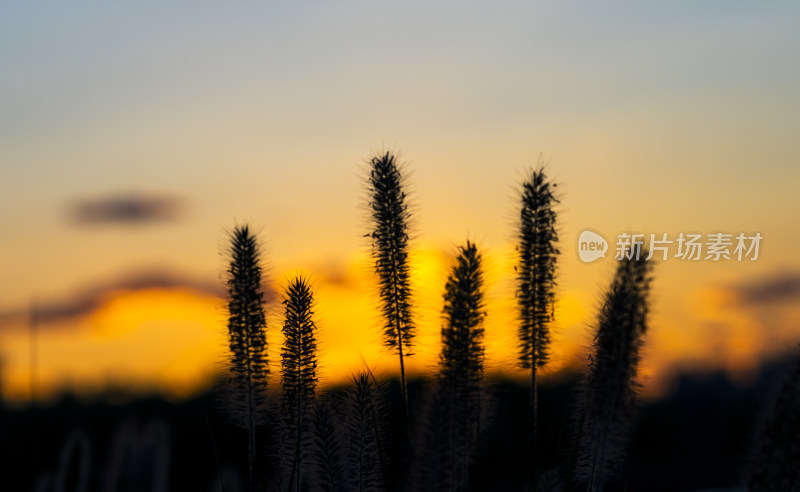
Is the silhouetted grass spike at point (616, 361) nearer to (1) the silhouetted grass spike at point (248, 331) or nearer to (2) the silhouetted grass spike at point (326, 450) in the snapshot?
(2) the silhouetted grass spike at point (326, 450)

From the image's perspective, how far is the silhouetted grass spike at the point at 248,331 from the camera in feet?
13.4

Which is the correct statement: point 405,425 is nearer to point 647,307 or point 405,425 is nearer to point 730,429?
point 647,307

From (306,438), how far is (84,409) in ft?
45.7

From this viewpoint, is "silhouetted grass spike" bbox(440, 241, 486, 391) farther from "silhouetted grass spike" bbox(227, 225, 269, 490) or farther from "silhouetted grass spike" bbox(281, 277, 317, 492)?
"silhouetted grass spike" bbox(227, 225, 269, 490)

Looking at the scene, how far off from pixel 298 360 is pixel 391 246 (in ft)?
3.01

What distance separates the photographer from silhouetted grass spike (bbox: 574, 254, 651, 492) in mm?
3428

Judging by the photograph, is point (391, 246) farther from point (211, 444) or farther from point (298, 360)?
point (211, 444)

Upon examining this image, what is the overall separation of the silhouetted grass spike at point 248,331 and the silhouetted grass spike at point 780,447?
222 centimetres

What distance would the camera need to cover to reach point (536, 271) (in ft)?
13.6

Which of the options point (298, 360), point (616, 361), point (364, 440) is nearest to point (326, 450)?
point (364, 440)

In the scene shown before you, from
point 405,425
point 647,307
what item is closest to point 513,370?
point 405,425

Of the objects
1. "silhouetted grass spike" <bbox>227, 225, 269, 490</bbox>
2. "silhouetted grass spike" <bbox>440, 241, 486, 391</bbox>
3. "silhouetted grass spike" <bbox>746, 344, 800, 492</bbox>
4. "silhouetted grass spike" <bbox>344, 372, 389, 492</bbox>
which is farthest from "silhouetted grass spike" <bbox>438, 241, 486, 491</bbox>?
"silhouetted grass spike" <bbox>746, 344, 800, 492</bbox>

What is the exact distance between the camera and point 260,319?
4.10 meters

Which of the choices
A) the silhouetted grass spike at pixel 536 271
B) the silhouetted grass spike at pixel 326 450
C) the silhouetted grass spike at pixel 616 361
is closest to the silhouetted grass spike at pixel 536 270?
the silhouetted grass spike at pixel 536 271
